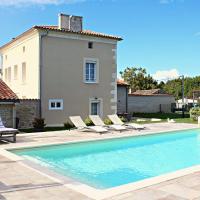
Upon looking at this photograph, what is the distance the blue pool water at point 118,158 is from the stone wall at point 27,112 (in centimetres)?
768

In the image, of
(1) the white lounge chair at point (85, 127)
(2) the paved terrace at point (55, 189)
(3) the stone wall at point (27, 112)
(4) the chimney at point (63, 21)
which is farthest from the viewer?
(4) the chimney at point (63, 21)

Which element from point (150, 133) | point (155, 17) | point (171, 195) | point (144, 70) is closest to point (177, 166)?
point (171, 195)

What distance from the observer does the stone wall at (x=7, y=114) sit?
60.8 feet

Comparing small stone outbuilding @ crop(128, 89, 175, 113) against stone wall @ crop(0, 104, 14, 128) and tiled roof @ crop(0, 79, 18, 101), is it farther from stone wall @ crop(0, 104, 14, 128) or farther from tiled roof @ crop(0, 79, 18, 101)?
stone wall @ crop(0, 104, 14, 128)

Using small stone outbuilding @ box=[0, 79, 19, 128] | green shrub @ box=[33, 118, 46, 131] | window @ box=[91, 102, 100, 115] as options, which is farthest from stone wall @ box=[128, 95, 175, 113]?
small stone outbuilding @ box=[0, 79, 19, 128]

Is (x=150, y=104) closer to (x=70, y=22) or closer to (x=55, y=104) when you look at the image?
(x=70, y=22)

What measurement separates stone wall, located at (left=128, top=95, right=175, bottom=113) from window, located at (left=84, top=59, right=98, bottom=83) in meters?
13.5

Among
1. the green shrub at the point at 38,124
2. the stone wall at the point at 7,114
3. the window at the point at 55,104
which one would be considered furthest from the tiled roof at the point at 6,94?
the window at the point at 55,104

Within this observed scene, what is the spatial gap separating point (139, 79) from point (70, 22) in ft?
142

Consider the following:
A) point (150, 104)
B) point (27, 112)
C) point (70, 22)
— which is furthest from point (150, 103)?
point (27, 112)

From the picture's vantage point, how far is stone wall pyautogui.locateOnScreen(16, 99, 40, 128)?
830 inches

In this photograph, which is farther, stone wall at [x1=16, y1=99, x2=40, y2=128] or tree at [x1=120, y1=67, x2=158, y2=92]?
tree at [x1=120, y1=67, x2=158, y2=92]

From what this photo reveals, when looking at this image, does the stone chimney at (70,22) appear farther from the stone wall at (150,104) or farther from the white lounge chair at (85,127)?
the stone wall at (150,104)

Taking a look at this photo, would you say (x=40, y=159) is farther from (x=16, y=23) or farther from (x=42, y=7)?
(x=16, y=23)
